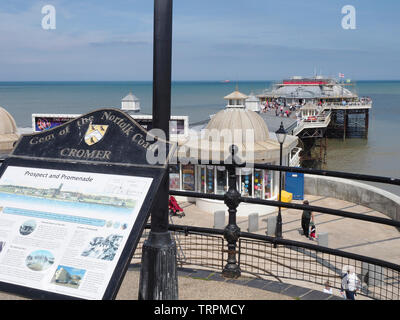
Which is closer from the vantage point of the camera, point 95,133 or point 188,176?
point 95,133

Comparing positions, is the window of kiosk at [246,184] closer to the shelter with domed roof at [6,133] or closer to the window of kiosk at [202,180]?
the window of kiosk at [202,180]

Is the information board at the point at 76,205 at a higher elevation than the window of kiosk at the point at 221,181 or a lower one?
higher

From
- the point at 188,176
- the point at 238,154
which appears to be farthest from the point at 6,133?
the point at 238,154

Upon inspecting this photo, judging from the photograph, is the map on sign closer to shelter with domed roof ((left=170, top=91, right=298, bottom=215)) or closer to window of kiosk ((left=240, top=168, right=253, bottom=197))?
shelter with domed roof ((left=170, top=91, right=298, bottom=215))

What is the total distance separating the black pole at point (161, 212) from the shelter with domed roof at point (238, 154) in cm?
1375

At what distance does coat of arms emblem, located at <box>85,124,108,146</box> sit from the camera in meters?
4.32

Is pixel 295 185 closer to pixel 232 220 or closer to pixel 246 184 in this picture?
pixel 246 184

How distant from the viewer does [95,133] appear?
4355mm

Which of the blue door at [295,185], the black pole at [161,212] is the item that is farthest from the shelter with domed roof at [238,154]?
the black pole at [161,212]

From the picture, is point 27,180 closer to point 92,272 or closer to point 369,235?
point 92,272

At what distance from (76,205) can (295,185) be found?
56.8 ft

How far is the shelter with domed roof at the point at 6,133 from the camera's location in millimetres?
19434

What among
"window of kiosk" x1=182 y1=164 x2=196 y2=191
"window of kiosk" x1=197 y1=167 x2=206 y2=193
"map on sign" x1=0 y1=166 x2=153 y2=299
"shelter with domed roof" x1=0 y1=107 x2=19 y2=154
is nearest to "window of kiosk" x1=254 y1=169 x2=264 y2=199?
"window of kiosk" x1=197 y1=167 x2=206 y2=193

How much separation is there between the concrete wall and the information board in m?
14.9
